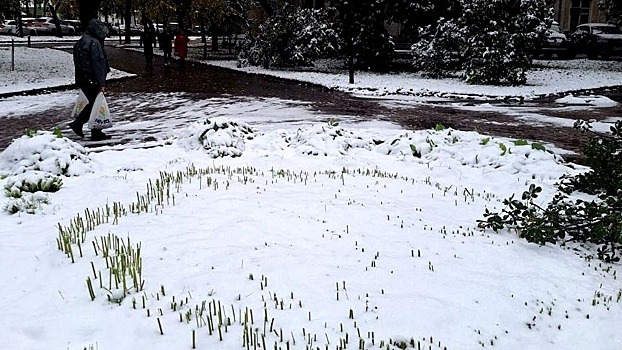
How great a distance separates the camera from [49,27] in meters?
58.8

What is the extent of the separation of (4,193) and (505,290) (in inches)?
207

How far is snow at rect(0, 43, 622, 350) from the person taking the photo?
3516 mm

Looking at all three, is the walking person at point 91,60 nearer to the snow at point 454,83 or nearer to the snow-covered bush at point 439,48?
the snow at point 454,83

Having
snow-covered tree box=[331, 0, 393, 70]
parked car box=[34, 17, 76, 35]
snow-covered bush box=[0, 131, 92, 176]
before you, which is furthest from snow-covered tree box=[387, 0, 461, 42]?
parked car box=[34, 17, 76, 35]

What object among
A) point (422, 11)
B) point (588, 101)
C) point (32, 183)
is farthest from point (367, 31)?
point (32, 183)

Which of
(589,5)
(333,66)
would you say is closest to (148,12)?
(333,66)

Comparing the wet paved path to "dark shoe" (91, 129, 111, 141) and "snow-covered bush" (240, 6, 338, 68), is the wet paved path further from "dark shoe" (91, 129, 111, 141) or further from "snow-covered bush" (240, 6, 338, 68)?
"snow-covered bush" (240, 6, 338, 68)

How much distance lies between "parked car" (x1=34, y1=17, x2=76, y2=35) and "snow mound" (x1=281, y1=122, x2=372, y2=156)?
5573 centimetres

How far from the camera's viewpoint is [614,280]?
187 inches

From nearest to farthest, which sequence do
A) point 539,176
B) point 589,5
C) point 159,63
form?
point 539,176 → point 159,63 → point 589,5

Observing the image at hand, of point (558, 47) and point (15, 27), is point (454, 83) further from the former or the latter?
point (15, 27)

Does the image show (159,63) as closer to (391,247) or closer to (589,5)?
(391,247)

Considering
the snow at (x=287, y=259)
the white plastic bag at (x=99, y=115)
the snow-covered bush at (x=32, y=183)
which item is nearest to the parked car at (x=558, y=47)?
the snow at (x=287, y=259)

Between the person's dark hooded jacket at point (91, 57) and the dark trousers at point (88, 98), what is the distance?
75mm
